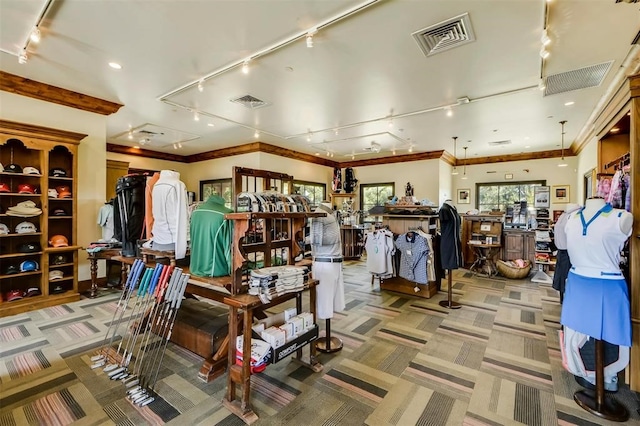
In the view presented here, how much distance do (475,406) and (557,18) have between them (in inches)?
138

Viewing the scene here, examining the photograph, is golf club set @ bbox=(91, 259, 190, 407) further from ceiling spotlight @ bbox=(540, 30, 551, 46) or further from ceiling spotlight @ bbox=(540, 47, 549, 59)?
ceiling spotlight @ bbox=(540, 47, 549, 59)

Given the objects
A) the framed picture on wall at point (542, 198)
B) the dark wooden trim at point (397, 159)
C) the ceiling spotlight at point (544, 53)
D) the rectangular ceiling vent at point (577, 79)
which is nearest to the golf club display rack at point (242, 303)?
the ceiling spotlight at point (544, 53)

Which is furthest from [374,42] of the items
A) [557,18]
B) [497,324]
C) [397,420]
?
[497,324]

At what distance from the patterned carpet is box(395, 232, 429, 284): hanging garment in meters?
0.83

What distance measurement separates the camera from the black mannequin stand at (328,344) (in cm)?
304

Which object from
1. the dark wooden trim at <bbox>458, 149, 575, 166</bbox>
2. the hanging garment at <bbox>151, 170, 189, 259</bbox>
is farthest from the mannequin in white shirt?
the dark wooden trim at <bbox>458, 149, 575, 166</bbox>

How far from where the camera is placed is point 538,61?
3.56m

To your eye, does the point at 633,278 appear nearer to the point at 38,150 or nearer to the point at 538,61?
the point at 538,61

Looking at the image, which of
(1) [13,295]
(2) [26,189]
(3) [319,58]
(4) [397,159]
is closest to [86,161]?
(2) [26,189]

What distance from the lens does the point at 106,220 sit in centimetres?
502

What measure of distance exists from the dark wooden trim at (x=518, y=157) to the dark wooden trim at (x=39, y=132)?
34.8ft

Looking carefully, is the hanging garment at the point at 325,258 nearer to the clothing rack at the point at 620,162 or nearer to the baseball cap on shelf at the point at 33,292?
the clothing rack at the point at 620,162

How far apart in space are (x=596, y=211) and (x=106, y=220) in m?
6.41

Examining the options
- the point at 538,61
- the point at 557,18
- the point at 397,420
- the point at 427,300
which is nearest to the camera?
the point at 397,420
